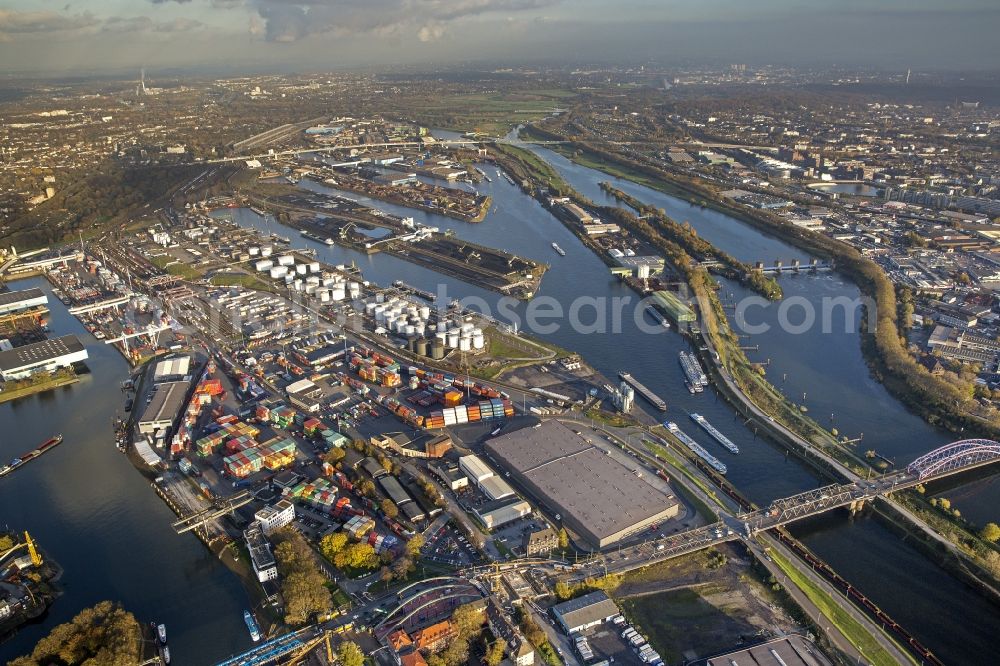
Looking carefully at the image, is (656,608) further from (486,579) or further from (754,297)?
(754,297)

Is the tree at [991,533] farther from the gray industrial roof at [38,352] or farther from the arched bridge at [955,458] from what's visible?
the gray industrial roof at [38,352]

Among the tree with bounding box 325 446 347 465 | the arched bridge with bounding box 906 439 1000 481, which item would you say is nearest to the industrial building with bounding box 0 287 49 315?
the tree with bounding box 325 446 347 465

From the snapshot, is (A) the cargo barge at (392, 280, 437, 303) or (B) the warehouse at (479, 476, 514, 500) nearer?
(B) the warehouse at (479, 476, 514, 500)

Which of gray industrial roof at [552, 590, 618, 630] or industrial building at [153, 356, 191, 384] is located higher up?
industrial building at [153, 356, 191, 384]

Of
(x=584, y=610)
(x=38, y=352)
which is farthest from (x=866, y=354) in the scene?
(x=38, y=352)

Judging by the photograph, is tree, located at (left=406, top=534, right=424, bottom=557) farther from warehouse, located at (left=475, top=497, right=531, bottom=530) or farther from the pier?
the pier

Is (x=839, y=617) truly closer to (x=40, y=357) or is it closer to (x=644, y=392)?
(x=644, y=392)

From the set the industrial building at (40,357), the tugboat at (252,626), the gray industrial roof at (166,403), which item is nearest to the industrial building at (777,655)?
the tugboat at (252,626)
